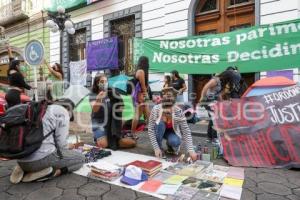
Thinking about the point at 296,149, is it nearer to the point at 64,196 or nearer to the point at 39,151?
the point at 64,196

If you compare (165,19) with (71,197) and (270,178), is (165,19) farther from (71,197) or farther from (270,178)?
(71,197)

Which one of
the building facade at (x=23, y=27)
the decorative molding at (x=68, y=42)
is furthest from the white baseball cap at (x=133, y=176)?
the building facade at (x=23, y=27)

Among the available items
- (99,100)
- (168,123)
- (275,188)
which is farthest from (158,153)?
(275,188)

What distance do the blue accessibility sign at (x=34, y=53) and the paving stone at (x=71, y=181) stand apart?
3.81 metres

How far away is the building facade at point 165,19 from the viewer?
780cm

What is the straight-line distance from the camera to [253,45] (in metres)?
6.39

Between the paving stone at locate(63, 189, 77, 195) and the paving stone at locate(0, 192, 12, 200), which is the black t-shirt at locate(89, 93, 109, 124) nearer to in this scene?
the paving stone at locate(63, 189, 77, 195)

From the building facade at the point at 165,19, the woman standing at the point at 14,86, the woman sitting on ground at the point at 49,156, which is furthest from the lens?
the building facade at the point at 165,19

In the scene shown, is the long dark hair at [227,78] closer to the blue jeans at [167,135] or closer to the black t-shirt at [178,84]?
the blue jeans at [167,135]

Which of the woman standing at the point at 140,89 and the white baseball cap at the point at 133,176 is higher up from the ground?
the woman standing at the point at 140,89

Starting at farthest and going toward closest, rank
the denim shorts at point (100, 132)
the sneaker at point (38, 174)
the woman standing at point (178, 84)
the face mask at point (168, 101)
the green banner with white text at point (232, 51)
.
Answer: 1. the woman standing at point (178, 84)
2. the green banner with white text at point (232, 51)
3. the denim shorts at point (100, 132)
4. the face mask at point (168, 101)
5. the sneaker at point (38, 174)

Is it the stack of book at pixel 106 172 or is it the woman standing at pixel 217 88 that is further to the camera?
Answer: the woman standing at pixel 217 88

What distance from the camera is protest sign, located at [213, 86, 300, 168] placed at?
13.5ft

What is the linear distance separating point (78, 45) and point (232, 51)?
30.3 ft
